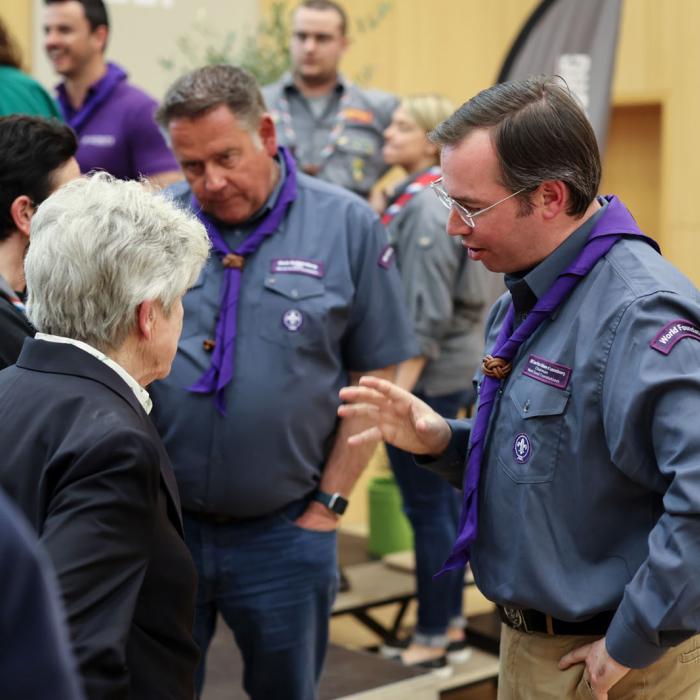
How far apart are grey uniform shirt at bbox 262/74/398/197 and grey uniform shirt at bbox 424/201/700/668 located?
2.75 metres

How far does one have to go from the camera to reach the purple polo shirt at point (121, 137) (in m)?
3.88

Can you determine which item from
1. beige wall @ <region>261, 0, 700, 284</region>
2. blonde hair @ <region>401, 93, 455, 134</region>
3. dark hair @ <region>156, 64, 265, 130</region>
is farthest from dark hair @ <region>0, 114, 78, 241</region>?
beige wall @ <region>261, 0, 700, 284</region>

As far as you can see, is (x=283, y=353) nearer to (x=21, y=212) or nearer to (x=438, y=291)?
(x=21, y=212)

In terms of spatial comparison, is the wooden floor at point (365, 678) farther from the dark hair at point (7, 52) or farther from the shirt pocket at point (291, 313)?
the dark hair at point (7, 52)

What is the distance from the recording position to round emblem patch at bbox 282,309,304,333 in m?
2.60

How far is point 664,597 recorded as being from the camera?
1.71 meters

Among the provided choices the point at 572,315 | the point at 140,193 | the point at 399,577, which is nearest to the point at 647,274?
the point at 572,315

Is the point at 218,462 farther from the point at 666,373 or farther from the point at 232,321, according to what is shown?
the point at 666,373

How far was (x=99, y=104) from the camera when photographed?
396cm

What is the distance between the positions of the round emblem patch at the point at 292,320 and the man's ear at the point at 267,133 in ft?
1.33

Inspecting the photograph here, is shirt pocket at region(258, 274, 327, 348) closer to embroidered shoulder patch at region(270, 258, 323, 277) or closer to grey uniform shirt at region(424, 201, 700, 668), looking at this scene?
embroidered shoulder patch at region(270, 258, 323, 277)

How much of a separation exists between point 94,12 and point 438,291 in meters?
1.59

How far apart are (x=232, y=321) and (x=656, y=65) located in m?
5.32

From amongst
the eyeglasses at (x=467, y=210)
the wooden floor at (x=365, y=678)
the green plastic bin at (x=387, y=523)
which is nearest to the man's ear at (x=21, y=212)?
the eyeglasses at (x=467, y=210)
